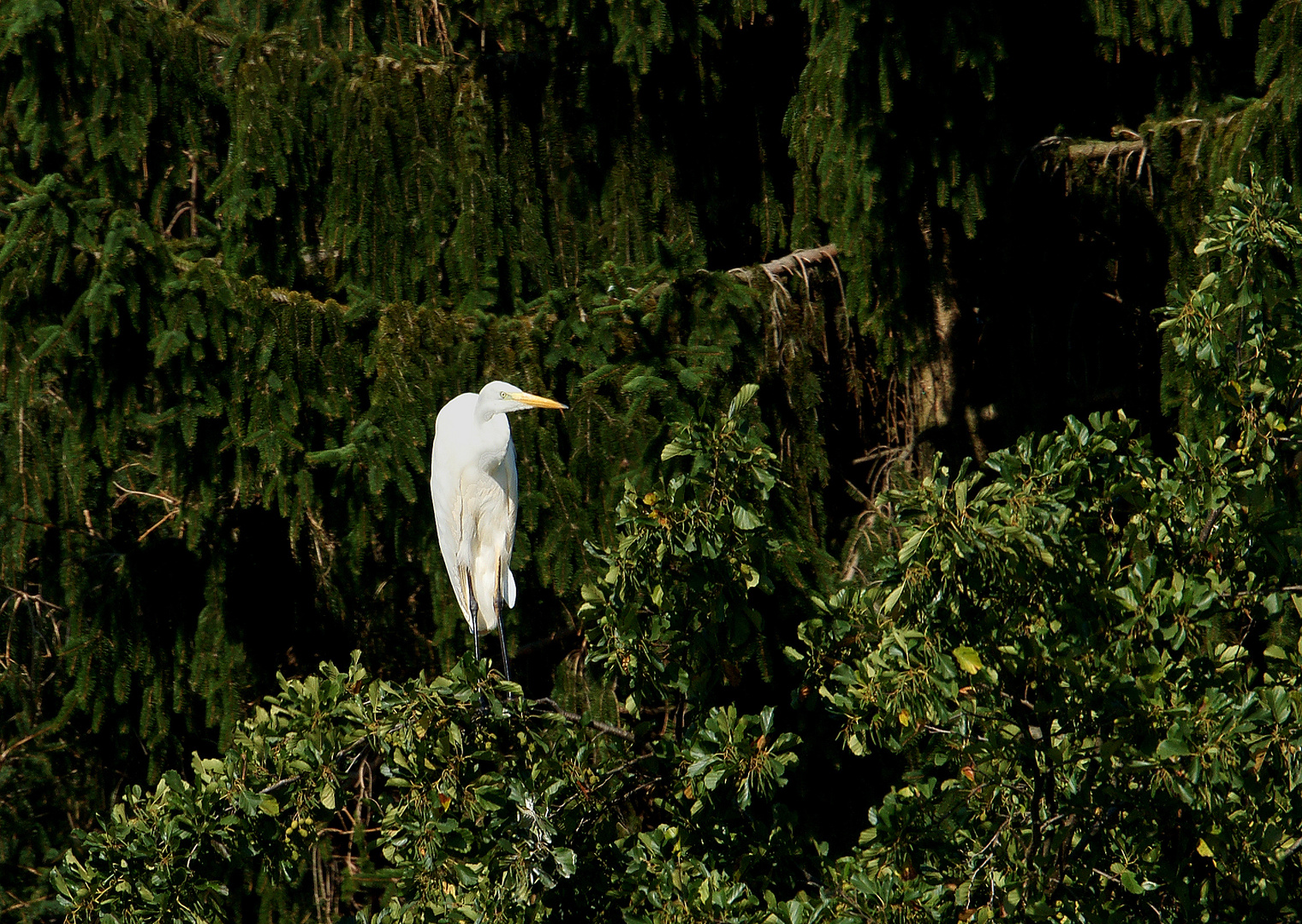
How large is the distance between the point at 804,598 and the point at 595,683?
1241 millimetres

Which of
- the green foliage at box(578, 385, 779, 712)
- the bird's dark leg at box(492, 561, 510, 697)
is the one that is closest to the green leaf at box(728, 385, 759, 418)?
the green foliage at box(578, 385, 779, 712)

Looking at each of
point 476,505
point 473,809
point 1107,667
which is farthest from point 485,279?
point 1107,667

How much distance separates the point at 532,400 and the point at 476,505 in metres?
0.73

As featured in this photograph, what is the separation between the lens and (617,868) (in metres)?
3.32

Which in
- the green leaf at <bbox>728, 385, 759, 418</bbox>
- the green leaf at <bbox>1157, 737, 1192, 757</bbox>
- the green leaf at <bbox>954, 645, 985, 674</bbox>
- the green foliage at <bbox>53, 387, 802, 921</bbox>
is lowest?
the green foliage at <bbox>53, 387, 802, 921</bbox>

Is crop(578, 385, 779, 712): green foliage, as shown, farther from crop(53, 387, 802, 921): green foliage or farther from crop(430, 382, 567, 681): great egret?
crop(430, 382, 567, 681): great egret

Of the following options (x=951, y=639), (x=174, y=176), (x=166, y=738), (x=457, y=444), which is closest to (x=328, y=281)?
(x=174, y=176)

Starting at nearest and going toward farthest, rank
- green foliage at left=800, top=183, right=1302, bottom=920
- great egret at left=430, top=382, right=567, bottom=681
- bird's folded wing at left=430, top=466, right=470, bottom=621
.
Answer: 1. green foliage at left=800, top=183, right=1302, bottom=920
2. great egret at left=430, top=382, right=567, bottom=681
3. bird's folded wing at left=430, top=466, right=470, bottom=621

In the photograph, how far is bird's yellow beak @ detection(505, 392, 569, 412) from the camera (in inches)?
158

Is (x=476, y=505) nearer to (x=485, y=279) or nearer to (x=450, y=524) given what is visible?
(x=450, y=524)

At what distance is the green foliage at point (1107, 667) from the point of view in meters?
2.53

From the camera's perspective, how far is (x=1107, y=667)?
2.57 metres

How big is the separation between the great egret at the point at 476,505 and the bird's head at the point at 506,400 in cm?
4

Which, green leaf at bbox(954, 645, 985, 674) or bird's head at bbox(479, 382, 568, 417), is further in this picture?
bird's head at bbox(479, 382, 568, 417)
